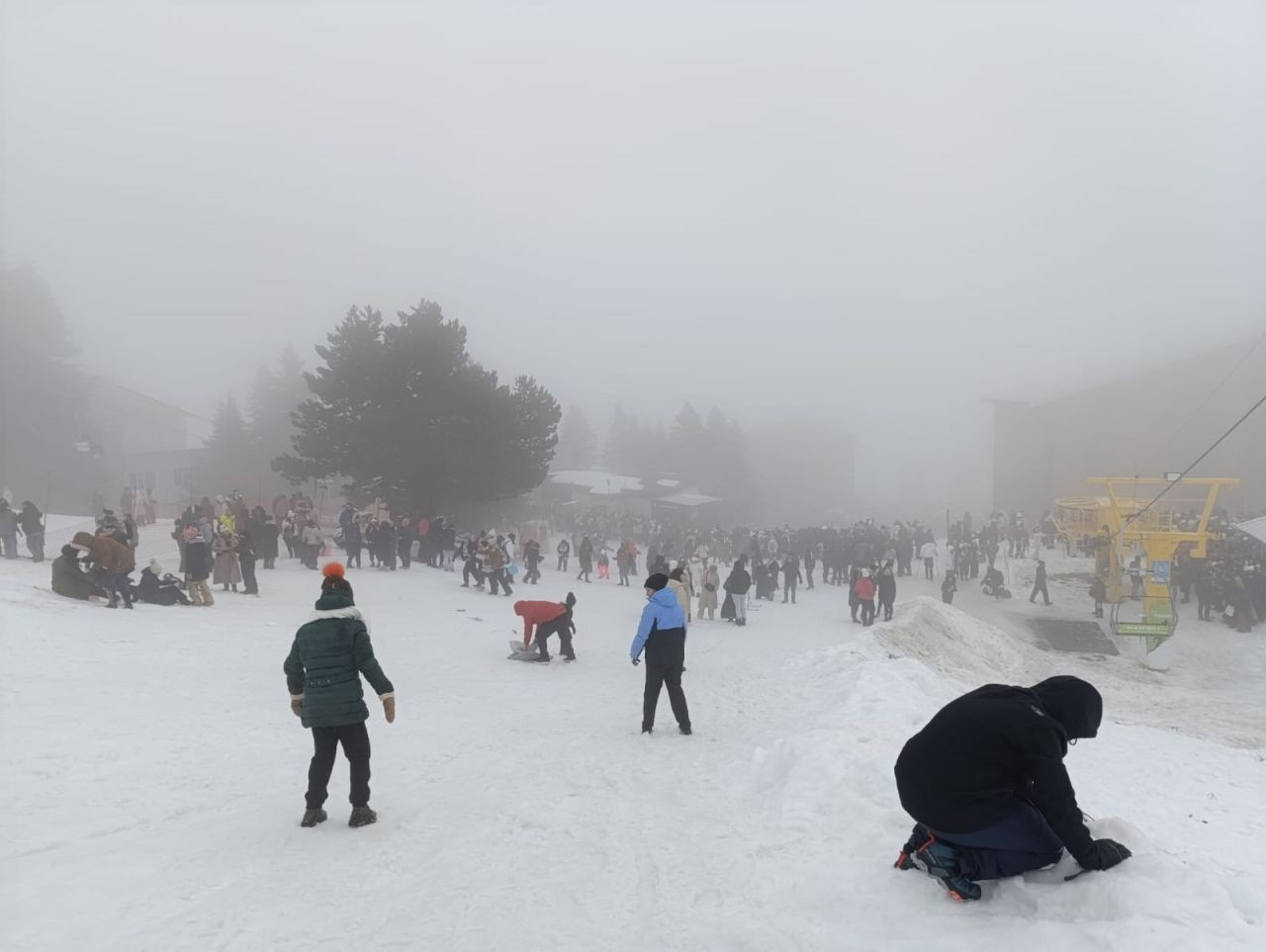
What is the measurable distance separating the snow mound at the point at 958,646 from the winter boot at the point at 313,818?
12.2m

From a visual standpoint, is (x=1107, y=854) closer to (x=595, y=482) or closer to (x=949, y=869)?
Answer: (x=949, y=869)

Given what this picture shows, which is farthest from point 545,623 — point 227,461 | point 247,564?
point 227,461

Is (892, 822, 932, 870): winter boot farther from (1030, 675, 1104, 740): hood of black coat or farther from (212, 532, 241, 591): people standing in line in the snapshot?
(212, 532, 241, 591): people standing in line

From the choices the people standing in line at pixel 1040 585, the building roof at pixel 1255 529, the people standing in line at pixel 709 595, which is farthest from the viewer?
the people standing in line at pixel 1040 585

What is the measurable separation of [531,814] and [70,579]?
1151 centimetres

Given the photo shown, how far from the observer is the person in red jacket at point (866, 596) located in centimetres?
1952

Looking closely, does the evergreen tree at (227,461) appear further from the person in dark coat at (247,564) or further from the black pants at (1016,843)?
the black pants at (1016,843)

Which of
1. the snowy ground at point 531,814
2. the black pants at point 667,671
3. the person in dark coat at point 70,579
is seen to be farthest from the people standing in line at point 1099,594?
the person in dark coat at point 70,579

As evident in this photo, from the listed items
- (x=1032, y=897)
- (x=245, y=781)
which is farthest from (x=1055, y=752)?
(x=245, y=781)

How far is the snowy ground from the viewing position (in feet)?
12.4

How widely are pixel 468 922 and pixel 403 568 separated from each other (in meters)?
21.0

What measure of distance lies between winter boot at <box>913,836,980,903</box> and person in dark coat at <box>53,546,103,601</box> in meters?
14.2

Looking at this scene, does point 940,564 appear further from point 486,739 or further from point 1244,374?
point 486,739

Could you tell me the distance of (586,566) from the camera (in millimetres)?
26922
